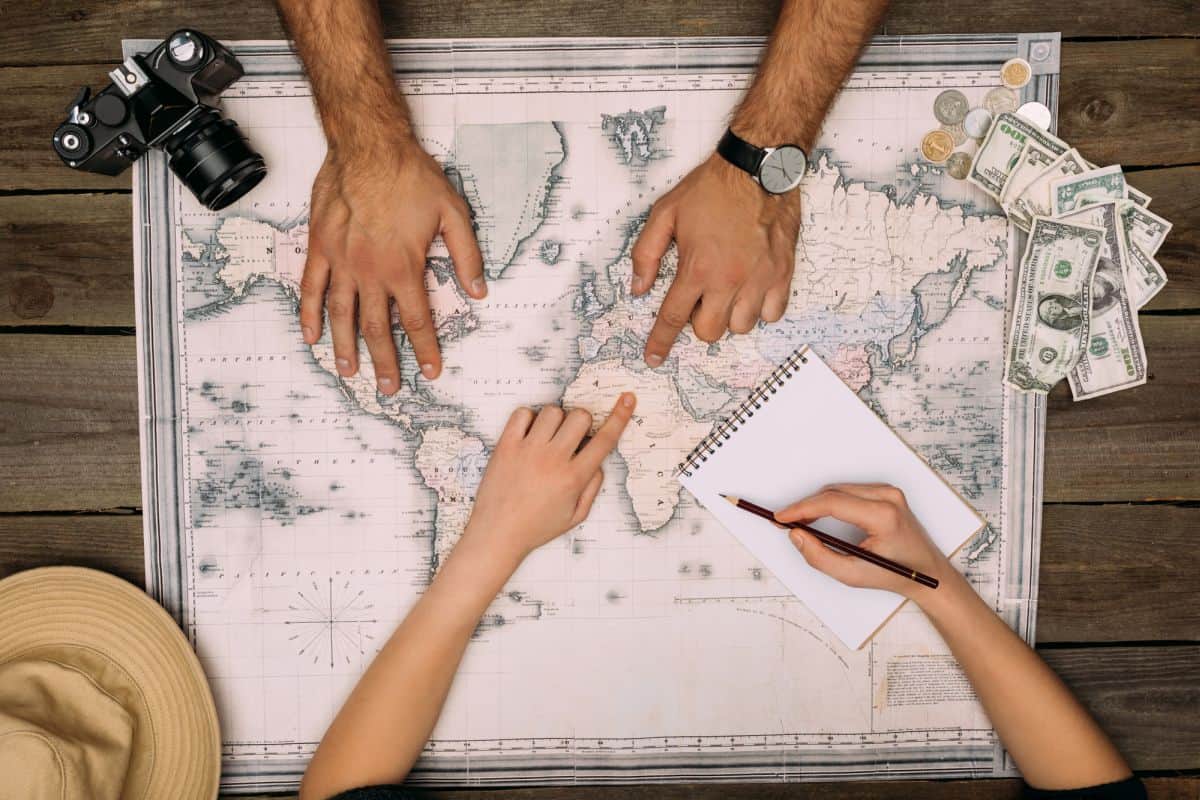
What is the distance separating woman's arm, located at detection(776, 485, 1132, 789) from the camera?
1124 mm

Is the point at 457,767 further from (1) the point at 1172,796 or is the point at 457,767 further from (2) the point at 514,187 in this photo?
(1) the point at 1172,796

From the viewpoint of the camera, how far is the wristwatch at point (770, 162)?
3.64 ft

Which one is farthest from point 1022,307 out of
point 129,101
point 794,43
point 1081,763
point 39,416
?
point 39,416

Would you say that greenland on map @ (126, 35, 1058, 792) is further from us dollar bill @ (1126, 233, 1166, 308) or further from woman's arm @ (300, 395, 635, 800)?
us dollar bill @ (1126, 233, 1166, 308)

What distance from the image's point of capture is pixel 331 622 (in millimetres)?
1207

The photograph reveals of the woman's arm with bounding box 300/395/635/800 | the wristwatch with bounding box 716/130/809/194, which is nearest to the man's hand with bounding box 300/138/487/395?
the woman's arm with bounding box 300/395/635/800

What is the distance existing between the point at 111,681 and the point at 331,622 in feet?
1.06

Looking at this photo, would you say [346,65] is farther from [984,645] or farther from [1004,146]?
[984,645]

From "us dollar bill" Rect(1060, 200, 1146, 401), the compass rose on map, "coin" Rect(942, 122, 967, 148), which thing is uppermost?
"coin" Rect(942, 122, 967, 148)

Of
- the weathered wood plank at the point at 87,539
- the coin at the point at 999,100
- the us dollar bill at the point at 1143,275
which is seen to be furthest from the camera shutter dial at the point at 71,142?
the us dollar bill at the point at 1143,275

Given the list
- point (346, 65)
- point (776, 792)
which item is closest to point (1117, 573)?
point (776, 792)

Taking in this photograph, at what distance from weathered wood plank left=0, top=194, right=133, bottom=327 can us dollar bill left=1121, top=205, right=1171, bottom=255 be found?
1.62 metres

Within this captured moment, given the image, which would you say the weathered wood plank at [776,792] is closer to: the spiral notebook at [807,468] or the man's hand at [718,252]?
the spiral notebook at [807,468]

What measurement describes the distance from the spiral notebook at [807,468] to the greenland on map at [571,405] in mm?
28
